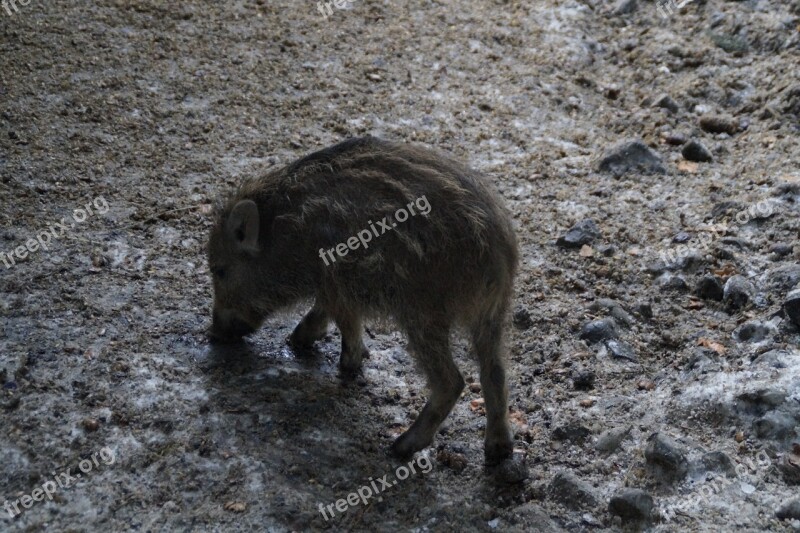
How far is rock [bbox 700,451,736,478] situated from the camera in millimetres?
3918

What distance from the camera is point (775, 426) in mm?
4062

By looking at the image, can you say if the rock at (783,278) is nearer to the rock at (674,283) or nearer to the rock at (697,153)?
the rock at (674,283)

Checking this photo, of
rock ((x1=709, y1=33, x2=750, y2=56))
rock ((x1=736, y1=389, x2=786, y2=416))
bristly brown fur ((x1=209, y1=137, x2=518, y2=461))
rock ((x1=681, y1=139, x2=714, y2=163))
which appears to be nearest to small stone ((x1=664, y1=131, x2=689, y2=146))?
rock ((x1=681, y1=139, x2=714, y2=163))

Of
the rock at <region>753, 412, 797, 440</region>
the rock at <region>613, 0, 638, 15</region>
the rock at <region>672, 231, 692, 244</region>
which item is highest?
the rock at <region>613, 0, 638, 15</region>

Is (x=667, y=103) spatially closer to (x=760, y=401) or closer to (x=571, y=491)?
(x=760, y=401)

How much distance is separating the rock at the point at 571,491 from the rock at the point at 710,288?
61.3 inches

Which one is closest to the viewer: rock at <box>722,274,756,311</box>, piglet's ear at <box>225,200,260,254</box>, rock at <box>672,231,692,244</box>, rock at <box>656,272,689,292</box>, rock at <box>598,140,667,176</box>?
piglet's ear at <box>225,200,260,254</box>

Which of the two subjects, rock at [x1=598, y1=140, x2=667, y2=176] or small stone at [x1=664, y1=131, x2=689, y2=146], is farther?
small stone at [x1=664, y1=131, x2=689, y2=146]

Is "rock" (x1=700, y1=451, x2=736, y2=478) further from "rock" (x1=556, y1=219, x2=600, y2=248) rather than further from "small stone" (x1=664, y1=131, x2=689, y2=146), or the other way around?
"small stone" (x1=664, y1=131, x2=689, y2=146)

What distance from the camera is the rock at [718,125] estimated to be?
6602mm

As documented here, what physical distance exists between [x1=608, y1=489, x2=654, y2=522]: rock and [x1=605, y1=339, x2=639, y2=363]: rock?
1072 mm

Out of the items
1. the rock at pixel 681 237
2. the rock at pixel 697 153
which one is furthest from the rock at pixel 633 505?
the rock at pixel 697 153

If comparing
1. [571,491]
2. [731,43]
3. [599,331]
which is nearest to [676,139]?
[731,43]

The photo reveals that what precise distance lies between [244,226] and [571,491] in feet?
6.49
